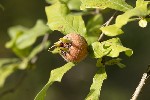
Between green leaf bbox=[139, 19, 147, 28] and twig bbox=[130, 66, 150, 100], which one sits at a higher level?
green leaf bbox=[139, 19, 147, 28]

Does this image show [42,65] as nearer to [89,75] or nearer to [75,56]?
[89,75]

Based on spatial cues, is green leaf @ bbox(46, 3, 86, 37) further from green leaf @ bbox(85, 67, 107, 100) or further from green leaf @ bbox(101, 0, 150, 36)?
green leaf @ bbox(101, 0, 150, 36)

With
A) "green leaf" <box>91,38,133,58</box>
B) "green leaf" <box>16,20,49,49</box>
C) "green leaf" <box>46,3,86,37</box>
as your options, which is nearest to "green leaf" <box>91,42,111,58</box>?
"green leaf" <box>91,38,133,58</box>

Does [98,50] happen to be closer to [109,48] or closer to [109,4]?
[109,48]

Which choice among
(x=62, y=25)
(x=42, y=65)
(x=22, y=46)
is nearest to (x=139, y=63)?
(x=42, y=65)

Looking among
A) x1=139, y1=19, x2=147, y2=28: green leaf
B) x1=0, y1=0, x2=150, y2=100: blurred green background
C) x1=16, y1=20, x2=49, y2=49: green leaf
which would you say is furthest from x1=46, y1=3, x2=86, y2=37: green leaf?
x1=0, y1=0, x2=150, y2=100: blurred green background

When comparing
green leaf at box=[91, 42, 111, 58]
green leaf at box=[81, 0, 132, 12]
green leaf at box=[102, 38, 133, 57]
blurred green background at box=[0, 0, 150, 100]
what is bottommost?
blurred green background at box=[0, 0, 150, 100]

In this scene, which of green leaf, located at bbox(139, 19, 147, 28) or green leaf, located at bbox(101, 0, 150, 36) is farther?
green leaf, located at bbox(139, 19, 147, 28)

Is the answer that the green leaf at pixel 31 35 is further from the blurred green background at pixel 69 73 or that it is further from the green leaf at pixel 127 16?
the blurred green background at pixel 69 73

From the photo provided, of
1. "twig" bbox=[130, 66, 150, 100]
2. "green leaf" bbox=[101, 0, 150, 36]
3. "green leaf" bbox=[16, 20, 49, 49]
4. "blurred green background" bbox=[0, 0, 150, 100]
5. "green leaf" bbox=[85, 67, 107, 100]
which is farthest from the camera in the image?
"blurred green background" bbox=[0, 0, 150, 100]

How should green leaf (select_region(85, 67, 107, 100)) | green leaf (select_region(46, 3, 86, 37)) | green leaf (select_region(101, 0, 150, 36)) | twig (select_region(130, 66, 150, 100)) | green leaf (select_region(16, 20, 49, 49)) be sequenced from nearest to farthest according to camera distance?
green leaf (select_region(101, 0, 150, 36))
twig (select_region(130, 66, 150, 100))
green leaf (select_region(85, 67, 107, 100))
green leaf (select_region(46, 3, 86, 37))
green leaf (select_region(16, 20, 49, 49))
